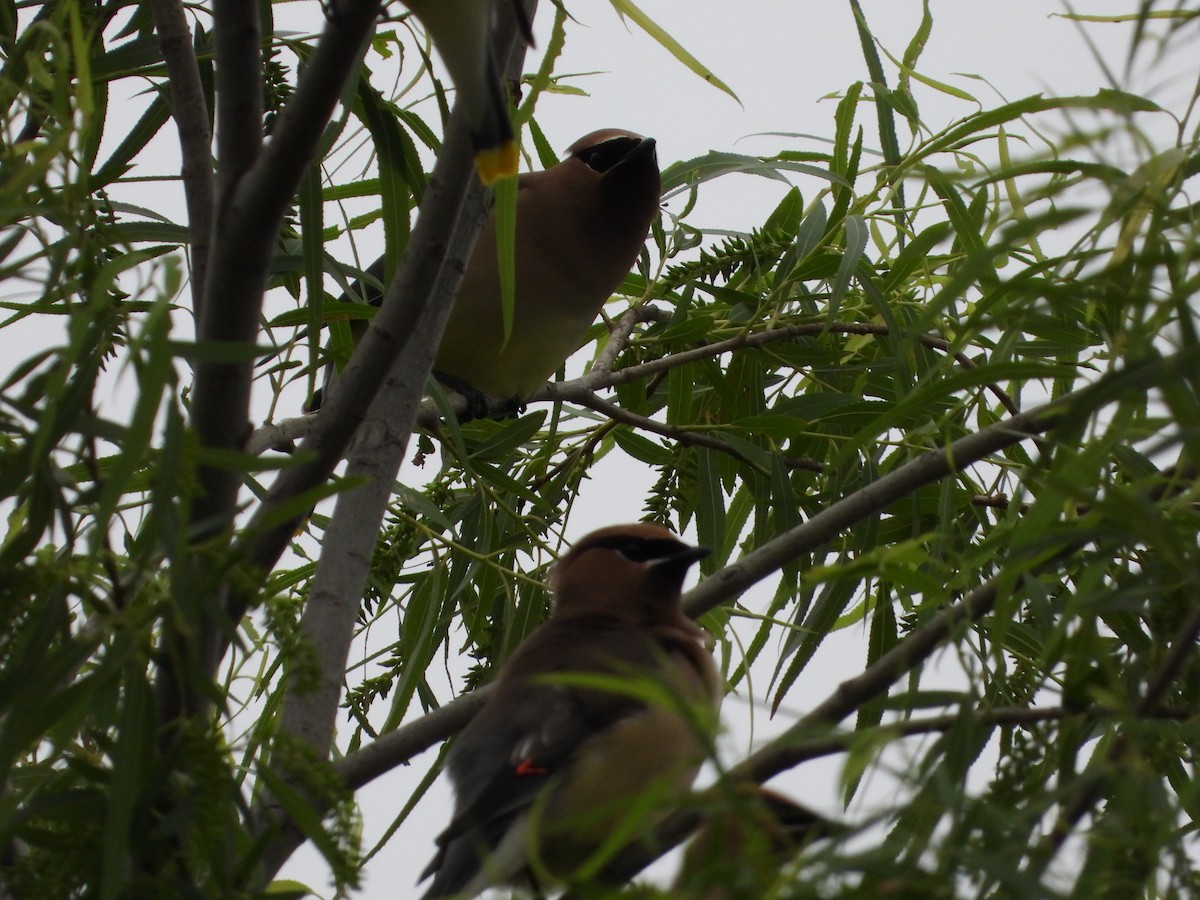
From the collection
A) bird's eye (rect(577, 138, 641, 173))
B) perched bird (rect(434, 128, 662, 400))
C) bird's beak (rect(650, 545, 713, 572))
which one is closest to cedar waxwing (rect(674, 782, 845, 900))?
bird's beak (rect(650, 545, 713, 572))

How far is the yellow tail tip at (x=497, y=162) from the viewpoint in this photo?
7.33ft

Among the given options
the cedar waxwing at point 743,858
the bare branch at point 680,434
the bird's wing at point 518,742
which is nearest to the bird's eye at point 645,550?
the bare branch at point 680,434

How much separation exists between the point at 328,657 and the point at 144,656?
2.21 ft

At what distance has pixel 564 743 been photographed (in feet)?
8.10

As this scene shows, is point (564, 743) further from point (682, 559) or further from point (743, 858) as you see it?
point (743, 858)

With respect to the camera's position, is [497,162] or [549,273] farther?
[549,273]

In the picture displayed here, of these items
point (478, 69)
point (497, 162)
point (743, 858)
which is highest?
point (478, 69)

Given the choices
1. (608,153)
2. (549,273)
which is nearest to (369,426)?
(549,273)

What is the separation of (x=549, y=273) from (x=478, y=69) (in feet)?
5.31

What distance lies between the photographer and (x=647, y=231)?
4.29 metres

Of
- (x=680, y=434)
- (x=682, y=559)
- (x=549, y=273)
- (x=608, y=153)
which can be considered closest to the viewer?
(x=682, y=559)

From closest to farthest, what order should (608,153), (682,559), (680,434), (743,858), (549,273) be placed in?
(743,858), (682,559), (680,434), (549,273), (608,153)

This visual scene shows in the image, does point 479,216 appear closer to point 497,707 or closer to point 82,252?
point 497,707

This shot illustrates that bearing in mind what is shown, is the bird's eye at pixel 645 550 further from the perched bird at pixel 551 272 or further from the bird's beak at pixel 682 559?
the perched bird at pixel 551 272
